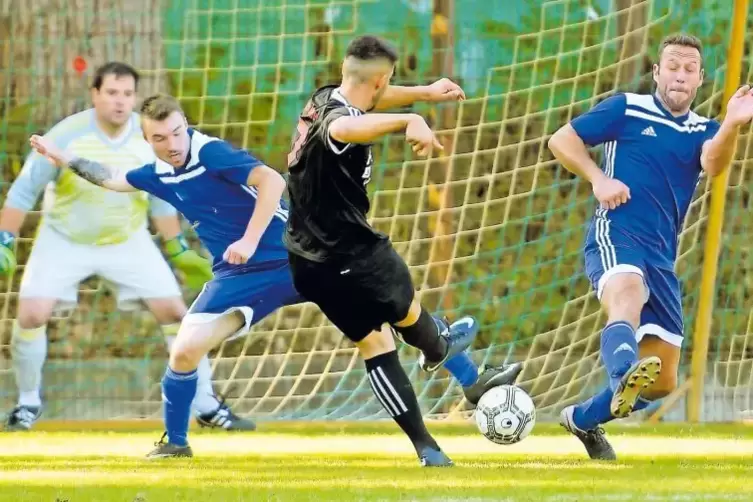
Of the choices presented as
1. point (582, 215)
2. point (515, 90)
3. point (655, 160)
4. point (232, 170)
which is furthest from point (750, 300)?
point (232, 170)

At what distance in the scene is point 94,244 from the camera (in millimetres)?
9898

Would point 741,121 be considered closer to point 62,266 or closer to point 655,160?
point 655,160

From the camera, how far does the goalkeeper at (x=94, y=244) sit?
9773mm

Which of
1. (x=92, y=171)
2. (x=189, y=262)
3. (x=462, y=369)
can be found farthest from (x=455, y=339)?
(x=189, y=262)

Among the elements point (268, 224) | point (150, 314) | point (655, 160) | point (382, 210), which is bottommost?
point (150, 314)

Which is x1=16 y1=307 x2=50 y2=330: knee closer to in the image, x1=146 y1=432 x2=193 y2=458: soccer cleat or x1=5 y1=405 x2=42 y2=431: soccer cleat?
x1=5 y1=405 x2=42 y2=431: soccer cleat

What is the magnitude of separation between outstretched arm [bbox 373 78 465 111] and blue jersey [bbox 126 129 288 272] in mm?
1002

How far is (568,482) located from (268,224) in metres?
2.20

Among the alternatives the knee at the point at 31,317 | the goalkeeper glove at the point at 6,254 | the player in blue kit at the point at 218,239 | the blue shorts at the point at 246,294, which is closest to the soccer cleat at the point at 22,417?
the knee at the point at 31,317

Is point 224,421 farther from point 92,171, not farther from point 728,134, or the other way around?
point 728,134

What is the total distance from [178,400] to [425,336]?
4.33 ft

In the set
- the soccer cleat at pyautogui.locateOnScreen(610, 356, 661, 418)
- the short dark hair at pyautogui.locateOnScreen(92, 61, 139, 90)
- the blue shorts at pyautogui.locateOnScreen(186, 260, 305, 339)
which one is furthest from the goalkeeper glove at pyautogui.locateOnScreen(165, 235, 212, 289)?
the soccer cleat at pyautogui.locateOnScreen(610, 356, 661, 418)

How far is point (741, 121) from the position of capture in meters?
7.00

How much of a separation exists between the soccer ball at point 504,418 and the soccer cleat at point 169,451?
1381 mm
